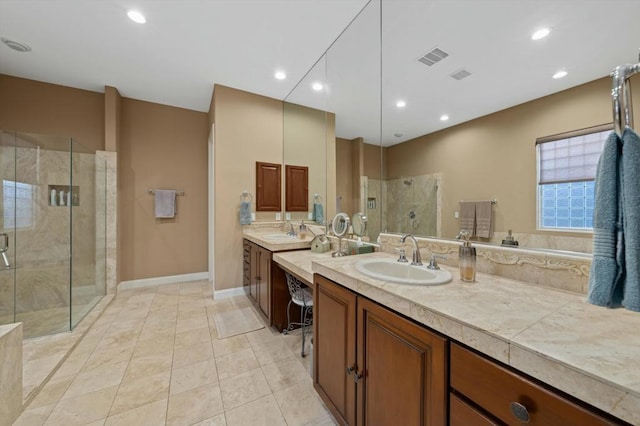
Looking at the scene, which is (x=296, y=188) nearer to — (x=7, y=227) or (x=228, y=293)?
(x=228, y=293)

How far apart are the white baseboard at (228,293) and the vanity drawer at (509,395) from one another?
318 centimetres

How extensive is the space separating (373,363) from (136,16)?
10.8ft

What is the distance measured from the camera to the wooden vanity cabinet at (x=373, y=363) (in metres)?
0.78

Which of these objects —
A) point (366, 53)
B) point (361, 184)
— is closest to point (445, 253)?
point (361, 184)

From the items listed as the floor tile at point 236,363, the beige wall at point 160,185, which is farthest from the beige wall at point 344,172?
the beige wall at point 160,185

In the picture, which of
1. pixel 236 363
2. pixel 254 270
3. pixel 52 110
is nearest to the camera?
pixel 236 363

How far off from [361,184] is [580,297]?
1581 mm

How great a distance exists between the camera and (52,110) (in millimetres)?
3232

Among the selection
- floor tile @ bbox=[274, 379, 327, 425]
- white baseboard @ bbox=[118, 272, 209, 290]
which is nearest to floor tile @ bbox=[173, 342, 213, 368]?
floor tile @ bbox=[274, 379, 327, 425]

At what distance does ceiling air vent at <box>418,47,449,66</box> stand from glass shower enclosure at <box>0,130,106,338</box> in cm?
388

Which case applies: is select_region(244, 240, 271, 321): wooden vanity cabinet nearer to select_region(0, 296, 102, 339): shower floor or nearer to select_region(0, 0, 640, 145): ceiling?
select_region(0, 0, 640, 145): ceiling

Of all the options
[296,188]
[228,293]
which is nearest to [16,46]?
[296,188]

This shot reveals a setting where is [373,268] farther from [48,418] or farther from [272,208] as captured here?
[272,208]

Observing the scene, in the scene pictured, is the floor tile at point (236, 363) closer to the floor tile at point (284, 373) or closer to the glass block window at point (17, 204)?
the floor tile at point (284, 373)
